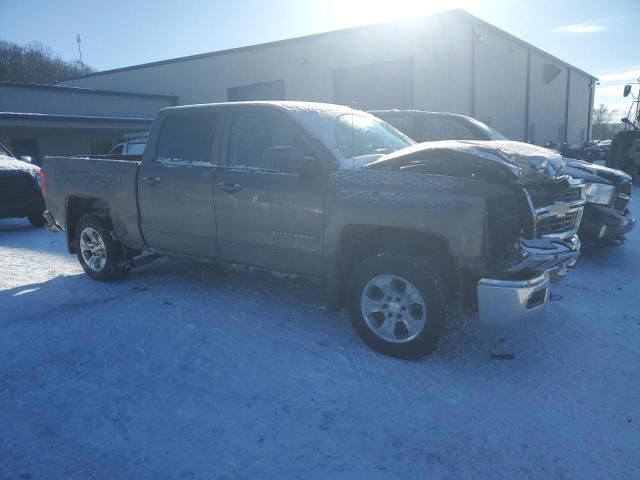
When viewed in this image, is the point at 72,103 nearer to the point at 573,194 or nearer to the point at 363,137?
the point at 363,137

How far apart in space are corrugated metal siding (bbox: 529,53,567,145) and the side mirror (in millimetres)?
23207

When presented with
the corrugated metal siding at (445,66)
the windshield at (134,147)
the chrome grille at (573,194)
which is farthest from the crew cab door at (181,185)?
the corrugated metal siding at (445,66)

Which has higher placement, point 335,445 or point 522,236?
point 522,236

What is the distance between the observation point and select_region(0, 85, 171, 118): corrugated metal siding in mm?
21234

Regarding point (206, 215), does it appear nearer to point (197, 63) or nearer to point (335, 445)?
point (335, 445)

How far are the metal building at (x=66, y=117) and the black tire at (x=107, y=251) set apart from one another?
53.9ft

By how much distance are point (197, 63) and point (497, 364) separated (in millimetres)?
24986

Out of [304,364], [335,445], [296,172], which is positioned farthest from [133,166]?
[335,445]

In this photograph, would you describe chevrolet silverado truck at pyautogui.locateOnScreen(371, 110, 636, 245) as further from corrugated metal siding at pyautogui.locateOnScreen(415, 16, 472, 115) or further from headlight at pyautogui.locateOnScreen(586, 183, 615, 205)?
corrugated metal siding at pyautogui.locateOnScreen(415, 16, 472, 115)

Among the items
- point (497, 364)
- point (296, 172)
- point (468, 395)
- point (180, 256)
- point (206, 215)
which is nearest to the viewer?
point (468, 395)

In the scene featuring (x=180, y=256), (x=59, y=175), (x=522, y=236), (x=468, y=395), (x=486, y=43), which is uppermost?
(x=486, y=43)

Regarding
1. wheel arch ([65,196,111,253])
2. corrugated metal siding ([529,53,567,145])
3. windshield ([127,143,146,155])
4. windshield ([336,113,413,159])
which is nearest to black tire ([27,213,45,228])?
windshield ([127,143,146,155])

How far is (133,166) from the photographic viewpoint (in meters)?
5.18

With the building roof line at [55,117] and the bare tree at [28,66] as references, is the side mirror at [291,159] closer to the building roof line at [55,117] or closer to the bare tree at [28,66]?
the building roof line at [55,117]
